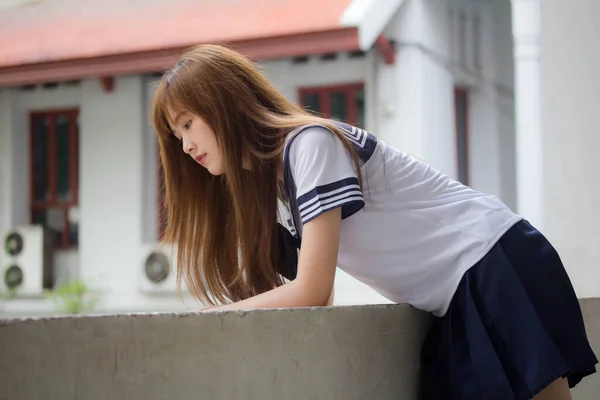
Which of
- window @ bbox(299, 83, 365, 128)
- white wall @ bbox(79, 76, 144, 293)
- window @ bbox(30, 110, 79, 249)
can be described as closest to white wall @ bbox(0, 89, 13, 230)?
window @ bbox(30, 110, 79, 249)

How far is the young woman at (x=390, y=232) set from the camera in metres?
1.56

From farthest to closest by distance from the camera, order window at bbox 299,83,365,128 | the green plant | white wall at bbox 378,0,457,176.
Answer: the green plant, window at bbox 299,83,365,128, white wall at bbox 378,0,457,176

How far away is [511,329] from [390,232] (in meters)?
0.24

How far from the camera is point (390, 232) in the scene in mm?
1639

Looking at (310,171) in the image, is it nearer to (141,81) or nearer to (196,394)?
(196,394)

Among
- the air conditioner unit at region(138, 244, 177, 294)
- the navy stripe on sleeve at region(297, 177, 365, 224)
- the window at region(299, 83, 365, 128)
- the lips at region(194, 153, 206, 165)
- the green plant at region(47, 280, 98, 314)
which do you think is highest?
the window at region(299, 83, 365, 128)

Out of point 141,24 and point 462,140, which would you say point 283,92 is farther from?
point 462,140

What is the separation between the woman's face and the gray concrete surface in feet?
1.21

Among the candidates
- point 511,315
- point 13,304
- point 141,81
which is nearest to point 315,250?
point 511,315

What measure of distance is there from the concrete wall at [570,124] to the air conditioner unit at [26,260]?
6895 mm

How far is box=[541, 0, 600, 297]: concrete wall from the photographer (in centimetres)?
271

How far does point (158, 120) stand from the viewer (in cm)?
176

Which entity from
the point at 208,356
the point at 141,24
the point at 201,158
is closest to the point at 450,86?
the point at 141,24

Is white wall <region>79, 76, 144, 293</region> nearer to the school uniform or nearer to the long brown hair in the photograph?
the long brown hair
